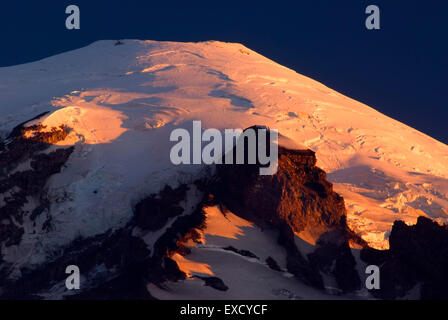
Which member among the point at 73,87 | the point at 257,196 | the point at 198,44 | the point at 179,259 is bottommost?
the point at 179,259

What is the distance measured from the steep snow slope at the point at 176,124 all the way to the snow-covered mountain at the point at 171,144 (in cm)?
15

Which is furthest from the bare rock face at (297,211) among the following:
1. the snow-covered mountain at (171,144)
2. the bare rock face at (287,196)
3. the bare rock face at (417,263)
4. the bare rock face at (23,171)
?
the bare rock face at (23,171)

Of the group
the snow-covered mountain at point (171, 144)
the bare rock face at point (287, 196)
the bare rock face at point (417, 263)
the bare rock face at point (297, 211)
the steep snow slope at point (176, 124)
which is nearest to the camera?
the bare rock face at point (417, 263)

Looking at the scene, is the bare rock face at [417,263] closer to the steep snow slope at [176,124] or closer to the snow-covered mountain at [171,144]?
the snow-covered mountain at [171,144]

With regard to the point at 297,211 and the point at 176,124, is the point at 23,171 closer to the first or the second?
the point at 176,124

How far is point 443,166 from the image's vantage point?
3792 inches

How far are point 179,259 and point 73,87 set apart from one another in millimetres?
43072

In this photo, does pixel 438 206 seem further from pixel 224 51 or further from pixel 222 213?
pixel 224 51

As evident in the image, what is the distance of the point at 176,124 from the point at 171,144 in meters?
5.80

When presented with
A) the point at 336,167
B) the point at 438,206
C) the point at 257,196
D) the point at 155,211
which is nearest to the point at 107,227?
the point at 155,211

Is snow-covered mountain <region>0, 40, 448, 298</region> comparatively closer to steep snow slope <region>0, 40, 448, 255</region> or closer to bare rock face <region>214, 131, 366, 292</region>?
steep snow slope <region>0, 40, 448, 255</region>

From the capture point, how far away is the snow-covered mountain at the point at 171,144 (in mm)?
66812

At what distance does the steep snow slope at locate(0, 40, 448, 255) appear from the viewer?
231 feet
